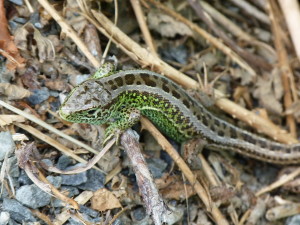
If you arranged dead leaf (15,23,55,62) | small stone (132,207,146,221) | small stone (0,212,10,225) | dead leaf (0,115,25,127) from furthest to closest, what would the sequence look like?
dead leaf (15,23,55,62), small stone (132,207,146,221), dead leaf (0,115,25,127), small stone (0,212,10,225)

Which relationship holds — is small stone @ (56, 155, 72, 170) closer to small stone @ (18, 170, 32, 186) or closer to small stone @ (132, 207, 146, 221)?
small stone @ (18, 170, 32, 186)

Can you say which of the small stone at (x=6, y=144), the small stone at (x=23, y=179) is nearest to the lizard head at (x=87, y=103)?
the small stone at (x=6, y=144)

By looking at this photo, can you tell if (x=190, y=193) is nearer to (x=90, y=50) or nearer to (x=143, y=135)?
(x=143, y=135)

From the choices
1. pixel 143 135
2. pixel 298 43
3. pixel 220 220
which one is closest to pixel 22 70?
pixel 143 135

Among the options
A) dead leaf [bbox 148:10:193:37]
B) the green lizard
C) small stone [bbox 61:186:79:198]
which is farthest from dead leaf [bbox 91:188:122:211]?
dead leaf [bbox 148:10:193:37]

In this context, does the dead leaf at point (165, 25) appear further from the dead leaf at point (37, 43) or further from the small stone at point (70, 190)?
the small stone at point (70, 190)

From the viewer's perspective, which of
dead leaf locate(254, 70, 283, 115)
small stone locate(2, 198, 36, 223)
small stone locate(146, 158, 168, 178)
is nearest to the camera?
small stone locate(2, 198, 36, 223)
